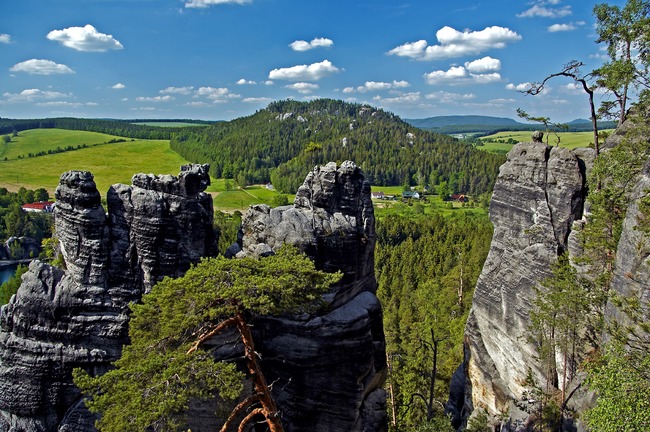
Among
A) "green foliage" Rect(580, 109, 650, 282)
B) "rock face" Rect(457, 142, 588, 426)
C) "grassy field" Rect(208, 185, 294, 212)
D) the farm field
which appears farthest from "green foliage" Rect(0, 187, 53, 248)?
"green foliage" Rect(580, 109, 650, 282)

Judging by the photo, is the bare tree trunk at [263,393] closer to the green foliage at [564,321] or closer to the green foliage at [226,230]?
the green foliage at [564,321]

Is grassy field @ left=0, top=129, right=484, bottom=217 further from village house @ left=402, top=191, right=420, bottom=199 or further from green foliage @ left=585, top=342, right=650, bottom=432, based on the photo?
green foliage @ left=585, top=342, right=650, bottom=432

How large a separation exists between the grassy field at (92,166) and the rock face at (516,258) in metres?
131

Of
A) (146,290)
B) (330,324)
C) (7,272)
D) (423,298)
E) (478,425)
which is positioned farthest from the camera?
(7,272)

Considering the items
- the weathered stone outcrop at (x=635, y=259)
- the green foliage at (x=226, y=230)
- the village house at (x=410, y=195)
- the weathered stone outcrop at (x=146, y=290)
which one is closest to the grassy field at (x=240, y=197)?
the green foliage at (x=226, y=230)

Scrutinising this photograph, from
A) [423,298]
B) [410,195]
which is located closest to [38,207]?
[410,195]

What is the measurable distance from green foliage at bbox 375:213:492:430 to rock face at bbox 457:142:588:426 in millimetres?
3216

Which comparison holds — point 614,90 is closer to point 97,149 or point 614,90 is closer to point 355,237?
point 355,237

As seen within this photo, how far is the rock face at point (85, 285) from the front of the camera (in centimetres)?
1911

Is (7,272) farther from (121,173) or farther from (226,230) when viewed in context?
(121,173)

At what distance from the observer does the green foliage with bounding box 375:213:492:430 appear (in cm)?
3105

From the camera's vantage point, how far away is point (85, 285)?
19.8m

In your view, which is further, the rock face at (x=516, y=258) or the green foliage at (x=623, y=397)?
the rock face at (x=516, y=258)

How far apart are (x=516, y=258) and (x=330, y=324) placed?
11.6 metres
